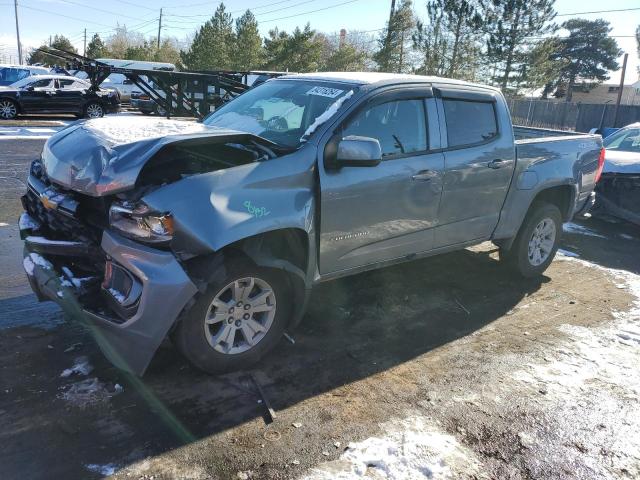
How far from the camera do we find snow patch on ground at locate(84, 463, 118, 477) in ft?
8.68

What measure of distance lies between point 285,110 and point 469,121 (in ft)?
5.51

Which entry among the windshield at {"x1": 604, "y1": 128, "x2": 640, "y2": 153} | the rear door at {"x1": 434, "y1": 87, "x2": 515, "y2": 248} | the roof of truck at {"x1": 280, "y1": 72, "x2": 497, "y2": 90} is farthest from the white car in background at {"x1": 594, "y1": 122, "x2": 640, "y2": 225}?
the roof of truck at {"x1": 280, "y1": 72, "x2": 497, "y2": 90}

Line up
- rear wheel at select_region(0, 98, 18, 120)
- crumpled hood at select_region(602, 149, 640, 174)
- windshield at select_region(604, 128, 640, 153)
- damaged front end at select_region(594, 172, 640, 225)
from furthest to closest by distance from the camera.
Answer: rear wheel at select_region(0, 98, 18, 120), windshield at select_region(604, 128, 640, 153), crumpled hood at select_region(602, 149, 640, 174), damaged front end at select_region(594, 172, 640, 225)

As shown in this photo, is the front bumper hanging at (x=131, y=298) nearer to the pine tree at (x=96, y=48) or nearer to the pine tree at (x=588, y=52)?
the pine tree at (x=588, y=52)

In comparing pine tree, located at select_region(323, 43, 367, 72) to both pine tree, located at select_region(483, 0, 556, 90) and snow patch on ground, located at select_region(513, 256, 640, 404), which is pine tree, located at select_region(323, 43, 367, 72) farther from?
snow patch on ground, located at select_region(513, 256, 640, 404)

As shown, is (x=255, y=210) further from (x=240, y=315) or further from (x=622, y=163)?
(x=622, y=163)

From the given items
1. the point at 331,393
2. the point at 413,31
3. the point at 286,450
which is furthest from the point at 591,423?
the point at 413,31

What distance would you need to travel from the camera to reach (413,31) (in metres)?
33.6

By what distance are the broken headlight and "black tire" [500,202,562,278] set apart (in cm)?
378

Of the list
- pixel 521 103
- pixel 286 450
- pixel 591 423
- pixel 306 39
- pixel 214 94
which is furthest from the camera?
pixel 306 39

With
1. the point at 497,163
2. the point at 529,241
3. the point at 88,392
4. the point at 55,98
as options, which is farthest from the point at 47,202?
the point at 55,98

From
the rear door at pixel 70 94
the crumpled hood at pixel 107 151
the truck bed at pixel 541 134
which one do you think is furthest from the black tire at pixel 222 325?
the rear door at pixel 70 94

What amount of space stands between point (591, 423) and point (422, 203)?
1.94 m

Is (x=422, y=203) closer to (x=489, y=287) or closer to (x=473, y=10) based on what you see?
(x=489, y=287)
